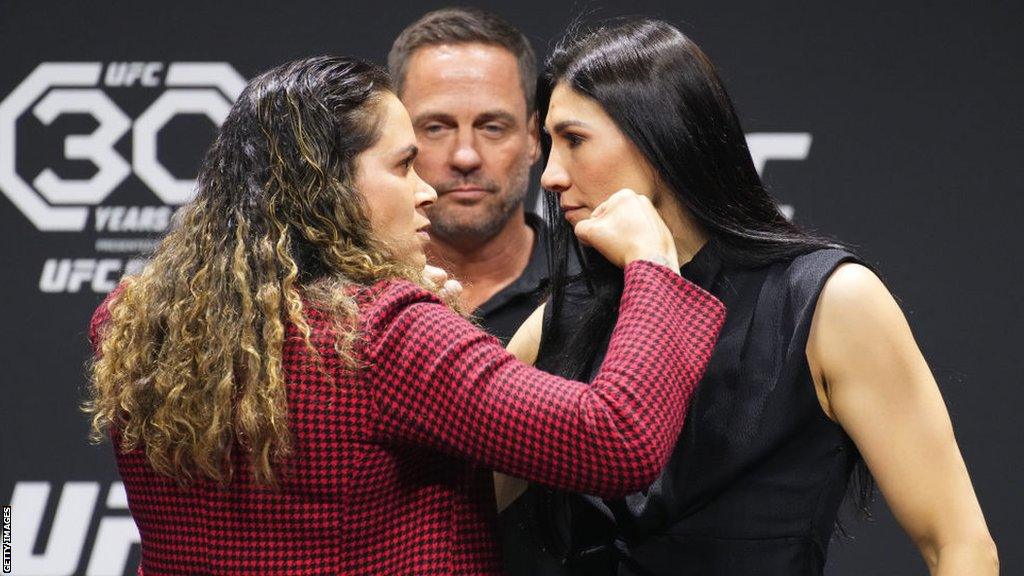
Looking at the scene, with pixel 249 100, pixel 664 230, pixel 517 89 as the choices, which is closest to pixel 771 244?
pixel 664 230

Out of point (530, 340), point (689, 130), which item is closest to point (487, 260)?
point (530, 340)

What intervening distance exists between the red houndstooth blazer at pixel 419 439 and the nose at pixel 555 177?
15.0 inches

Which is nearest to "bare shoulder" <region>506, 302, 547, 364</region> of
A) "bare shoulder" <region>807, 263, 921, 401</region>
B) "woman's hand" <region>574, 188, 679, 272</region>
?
"woman's hand" <region>574, 188, 679, 272</region>

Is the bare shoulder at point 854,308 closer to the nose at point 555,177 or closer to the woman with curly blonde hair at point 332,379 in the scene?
the woman with curly blonde hair at point 332,379

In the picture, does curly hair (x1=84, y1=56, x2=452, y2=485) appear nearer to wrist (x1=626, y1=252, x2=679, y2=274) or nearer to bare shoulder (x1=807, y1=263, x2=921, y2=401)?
wrist (x1=626, y1=252, x2=679, y2=274)

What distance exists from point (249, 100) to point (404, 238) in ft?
0.95

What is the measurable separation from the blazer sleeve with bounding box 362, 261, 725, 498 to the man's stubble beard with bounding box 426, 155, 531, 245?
1540 mm

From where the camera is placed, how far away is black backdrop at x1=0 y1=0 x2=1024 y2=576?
11.0 ft

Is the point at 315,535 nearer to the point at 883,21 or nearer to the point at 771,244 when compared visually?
the point at 771,244

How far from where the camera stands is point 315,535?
1551mm

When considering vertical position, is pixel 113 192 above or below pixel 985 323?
below

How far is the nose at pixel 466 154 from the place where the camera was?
3.06 meters

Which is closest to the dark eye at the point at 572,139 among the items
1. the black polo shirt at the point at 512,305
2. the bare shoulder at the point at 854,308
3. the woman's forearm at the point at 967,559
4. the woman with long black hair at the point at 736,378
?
the woman with long black hair at the point at 736,378

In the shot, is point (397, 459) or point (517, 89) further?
point (517, 89)
